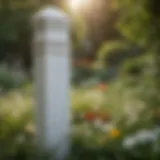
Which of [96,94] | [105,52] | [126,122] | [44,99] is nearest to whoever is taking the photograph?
[44,99]

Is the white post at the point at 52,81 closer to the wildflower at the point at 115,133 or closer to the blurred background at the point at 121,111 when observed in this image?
the blurred background at the point at 121,111

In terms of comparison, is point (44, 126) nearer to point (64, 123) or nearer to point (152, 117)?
point (64, 123)

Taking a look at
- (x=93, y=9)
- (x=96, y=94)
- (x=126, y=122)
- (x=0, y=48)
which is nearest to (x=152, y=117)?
(x=126, y=122)

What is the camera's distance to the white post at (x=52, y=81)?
3.91 m

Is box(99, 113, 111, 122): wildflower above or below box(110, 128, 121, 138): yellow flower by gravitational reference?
above

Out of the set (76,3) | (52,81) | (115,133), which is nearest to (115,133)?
(115,133)

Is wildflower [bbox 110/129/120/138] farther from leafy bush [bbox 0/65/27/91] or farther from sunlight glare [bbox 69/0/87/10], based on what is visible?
sunlight glare [bbox 69/0/87/10]

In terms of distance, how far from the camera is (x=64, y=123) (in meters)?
4.02

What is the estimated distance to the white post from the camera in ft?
12.8

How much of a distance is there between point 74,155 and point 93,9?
7.63 meters

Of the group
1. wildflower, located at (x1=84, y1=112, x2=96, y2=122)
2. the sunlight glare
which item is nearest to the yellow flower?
wildflower, located at (x1=84, y1=112, x2=96, y2=122)

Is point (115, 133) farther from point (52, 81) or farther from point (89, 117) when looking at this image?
point (89, 117)

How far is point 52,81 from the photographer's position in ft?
12.9

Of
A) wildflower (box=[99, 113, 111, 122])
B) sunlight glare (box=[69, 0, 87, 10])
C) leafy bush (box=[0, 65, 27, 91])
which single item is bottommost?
wildflower (box=[99, 113, 111, 122])
